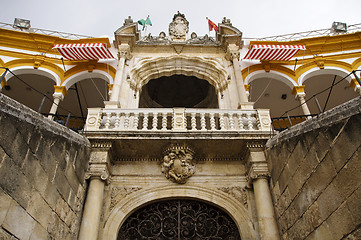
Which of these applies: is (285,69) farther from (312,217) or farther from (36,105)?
(36,105)

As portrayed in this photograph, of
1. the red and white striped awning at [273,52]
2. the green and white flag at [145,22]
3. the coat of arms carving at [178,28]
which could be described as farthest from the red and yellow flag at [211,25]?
the red and white striped awning at [273,52]

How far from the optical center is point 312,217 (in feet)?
15.1

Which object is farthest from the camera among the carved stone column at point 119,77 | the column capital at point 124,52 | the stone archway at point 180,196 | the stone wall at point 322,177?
the column capital at point 124,52

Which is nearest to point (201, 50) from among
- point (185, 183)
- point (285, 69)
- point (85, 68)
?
point (285, 69)

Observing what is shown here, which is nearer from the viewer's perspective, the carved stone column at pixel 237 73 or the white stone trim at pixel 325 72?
the carved stone column at pixel 237 73

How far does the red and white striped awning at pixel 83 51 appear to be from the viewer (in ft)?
33.7

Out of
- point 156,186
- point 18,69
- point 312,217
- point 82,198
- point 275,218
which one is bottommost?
point 312,217

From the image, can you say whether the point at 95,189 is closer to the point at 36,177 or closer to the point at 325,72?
the point at 36,177

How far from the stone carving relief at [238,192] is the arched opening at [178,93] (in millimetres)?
6289

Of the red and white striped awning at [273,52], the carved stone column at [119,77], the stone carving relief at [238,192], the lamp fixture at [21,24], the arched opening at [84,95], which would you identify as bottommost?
the stone carving relief at [238,192]

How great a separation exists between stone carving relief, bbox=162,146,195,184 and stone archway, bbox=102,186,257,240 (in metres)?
0.27

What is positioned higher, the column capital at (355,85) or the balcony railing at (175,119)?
the column capital at (355,85)

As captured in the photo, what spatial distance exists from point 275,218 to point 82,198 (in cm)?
423

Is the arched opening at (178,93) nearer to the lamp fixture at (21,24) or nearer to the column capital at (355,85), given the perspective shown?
the column capital at (355,85)
